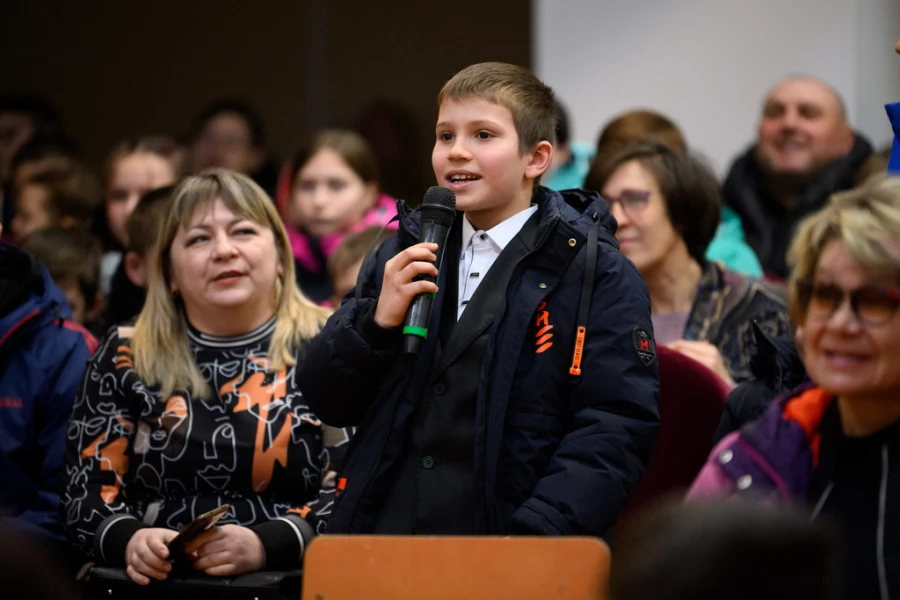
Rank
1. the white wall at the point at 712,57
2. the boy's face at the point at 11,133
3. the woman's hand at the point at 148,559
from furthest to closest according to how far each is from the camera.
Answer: the boy's face at the point at 11,133, the white wall at the point at 712,57, the woman's hand at the point at 148,559

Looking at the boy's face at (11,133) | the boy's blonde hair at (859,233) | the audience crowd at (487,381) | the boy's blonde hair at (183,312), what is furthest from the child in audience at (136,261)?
the boy's face at (11,133)

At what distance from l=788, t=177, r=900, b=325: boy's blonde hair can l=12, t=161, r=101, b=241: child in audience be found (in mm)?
3537

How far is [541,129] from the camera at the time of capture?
2.75 meters

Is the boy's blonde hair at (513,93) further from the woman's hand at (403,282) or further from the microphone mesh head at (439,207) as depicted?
the woman's hand at (403,282)

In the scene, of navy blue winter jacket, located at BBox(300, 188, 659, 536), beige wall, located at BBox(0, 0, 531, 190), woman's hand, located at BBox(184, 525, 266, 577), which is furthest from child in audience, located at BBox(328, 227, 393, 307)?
beige wall, located at BBox(0, 0, 531, 190)

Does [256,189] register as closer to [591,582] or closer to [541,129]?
[541,129]

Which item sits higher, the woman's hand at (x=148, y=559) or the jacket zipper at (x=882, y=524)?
the jacket zipper at (x=882, y=524)

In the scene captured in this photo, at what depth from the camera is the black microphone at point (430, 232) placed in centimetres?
246

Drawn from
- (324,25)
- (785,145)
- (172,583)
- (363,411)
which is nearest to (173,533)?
(172,583)

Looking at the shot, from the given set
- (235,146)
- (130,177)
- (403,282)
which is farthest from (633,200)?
(235,146)

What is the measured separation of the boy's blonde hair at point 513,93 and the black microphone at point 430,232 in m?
0.23

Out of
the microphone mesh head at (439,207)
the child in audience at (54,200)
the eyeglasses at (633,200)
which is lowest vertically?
the child in audience at (54,200)

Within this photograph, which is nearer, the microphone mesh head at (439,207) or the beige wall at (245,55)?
the microphone mesh head at (439,207)

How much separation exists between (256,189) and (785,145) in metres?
2.54
